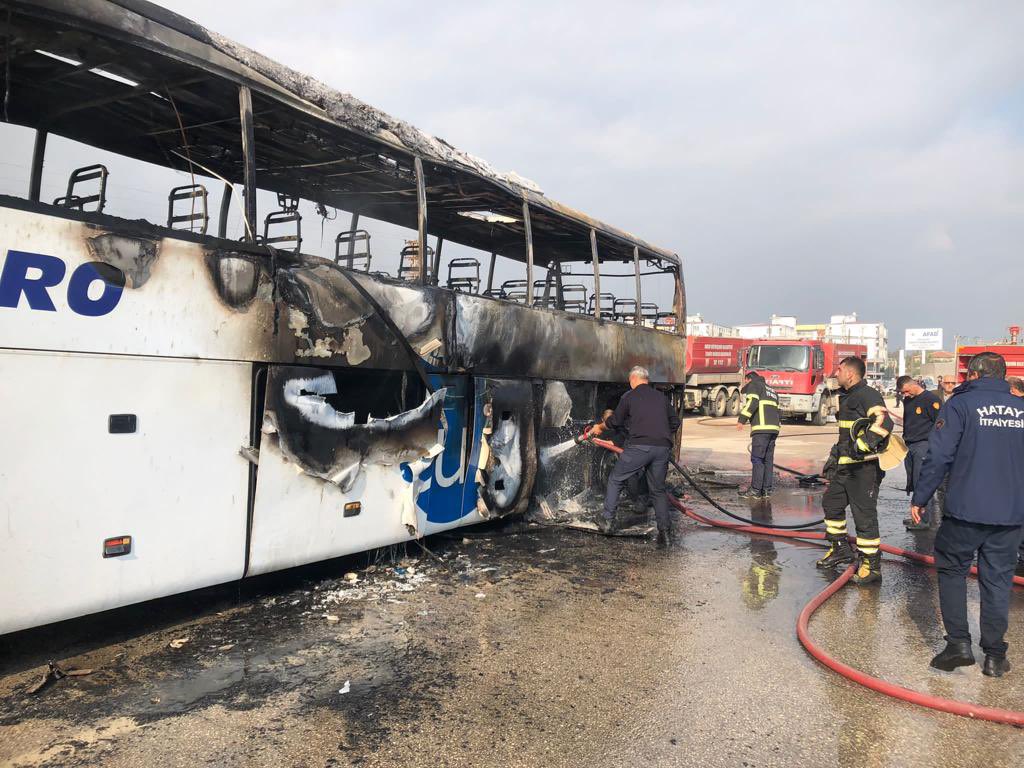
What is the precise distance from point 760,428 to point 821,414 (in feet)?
51.5

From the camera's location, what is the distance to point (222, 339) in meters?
3.96

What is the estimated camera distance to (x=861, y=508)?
5555 millimetres

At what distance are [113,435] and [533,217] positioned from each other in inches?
181

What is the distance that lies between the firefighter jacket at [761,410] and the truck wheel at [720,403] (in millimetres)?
16368

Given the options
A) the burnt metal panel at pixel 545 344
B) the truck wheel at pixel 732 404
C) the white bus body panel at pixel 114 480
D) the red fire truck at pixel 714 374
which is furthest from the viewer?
the truck wheel at pixel 732 404

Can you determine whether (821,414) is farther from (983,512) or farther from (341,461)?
(341,461)

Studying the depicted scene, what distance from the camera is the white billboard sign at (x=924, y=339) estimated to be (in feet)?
226

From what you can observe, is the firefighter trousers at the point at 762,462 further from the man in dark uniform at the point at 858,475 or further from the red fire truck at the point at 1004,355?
the red fire truck at the point at 1004,355

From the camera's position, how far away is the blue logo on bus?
3125 millimetres

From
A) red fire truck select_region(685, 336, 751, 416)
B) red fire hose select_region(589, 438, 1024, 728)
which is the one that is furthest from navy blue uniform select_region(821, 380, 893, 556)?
red fire truck select_region(685, 336, 751, 416)

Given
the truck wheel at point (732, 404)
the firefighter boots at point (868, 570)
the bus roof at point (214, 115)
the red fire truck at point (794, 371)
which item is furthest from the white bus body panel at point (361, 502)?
the truck wheel at point (732, 404)

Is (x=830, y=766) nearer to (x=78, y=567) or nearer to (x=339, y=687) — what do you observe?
(x=339, y=687)

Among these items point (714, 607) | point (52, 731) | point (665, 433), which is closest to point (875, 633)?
point (714, 607)

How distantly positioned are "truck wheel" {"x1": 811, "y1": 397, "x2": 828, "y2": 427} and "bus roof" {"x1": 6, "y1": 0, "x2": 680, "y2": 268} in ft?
61.1
